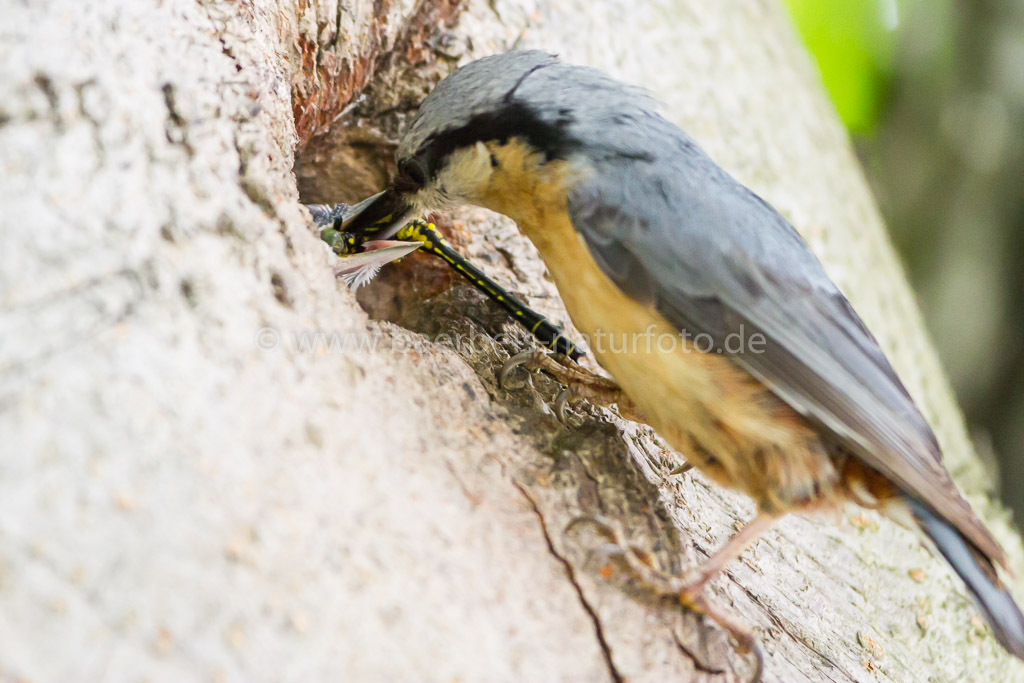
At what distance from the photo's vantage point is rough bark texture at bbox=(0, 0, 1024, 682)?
0.99 meters

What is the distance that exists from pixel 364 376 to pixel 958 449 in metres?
2.54

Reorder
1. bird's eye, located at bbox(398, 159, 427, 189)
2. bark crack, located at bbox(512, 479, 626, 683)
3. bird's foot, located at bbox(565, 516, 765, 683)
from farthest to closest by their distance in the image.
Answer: bird's eye, located at bbox(398, 159, 427, 189)
bird's foot, located at bbox(565, 516, 765, 683)
bark crack, located at bbox(512, 479, 626, 683)

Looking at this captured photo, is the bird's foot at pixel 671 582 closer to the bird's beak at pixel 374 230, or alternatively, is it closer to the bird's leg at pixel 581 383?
the bird's leg at pixel 581 383

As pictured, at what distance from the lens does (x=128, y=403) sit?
1053 millimetres

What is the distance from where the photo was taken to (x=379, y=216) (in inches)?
87.1

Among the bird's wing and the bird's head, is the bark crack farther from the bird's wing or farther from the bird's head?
the bird's head

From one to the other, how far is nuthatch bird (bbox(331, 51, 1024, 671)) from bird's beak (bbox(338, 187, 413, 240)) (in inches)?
11.8

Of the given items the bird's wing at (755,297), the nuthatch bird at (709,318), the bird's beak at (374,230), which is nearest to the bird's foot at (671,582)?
the nuthatch bird at (709,318)

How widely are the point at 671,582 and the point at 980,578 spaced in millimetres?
651

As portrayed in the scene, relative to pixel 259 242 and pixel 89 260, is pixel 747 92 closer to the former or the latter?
pixel 259 242

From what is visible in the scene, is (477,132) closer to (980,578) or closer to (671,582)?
(671,582)

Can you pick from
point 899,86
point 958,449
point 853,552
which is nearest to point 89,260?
point 853,552

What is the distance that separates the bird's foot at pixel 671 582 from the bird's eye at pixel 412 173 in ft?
3.33

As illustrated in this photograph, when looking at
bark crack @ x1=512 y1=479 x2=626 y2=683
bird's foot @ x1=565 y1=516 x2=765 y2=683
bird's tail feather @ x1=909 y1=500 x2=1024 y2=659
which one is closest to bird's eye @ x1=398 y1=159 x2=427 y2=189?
bark crack @ x1=512 y1=479 x2=626 y2=683
